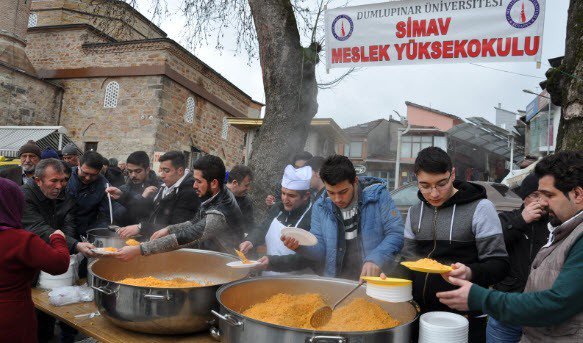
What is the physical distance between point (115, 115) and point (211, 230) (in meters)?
13.2

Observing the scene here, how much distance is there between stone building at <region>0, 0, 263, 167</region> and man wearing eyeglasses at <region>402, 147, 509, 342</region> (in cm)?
1231

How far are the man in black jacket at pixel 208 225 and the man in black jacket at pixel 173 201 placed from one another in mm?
227

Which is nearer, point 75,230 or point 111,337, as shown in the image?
point 111,337

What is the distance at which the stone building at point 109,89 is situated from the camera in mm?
13664

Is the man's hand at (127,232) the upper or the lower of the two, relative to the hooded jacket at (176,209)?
lower

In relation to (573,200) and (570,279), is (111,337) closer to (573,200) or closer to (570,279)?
(570,279)

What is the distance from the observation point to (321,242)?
2.58 m

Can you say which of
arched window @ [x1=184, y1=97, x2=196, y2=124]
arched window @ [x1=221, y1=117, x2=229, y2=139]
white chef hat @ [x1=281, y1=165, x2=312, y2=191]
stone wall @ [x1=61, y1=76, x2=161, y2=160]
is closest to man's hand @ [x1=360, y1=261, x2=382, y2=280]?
white chef hat @ [x1=281, y1=165, x2=312, y2=191]

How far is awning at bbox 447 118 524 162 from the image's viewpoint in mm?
21281

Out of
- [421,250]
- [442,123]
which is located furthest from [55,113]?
[442,123]

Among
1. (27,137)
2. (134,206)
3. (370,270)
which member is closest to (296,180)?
(370,270)

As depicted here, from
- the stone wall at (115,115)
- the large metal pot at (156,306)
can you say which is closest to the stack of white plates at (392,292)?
the large metal pot at (156,306)

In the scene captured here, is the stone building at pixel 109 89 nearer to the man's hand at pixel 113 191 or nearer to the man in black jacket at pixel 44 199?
the man's hand at pixel 113 191

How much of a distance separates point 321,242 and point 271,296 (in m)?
0.58
